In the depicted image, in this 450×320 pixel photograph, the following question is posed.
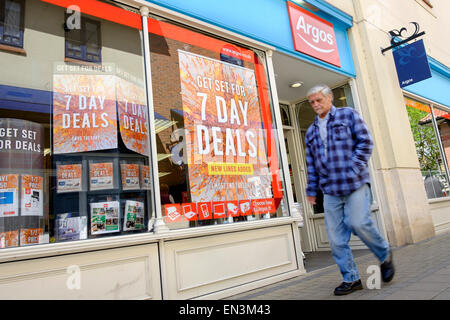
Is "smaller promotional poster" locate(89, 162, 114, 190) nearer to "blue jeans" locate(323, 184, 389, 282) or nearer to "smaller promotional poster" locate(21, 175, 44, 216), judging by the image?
"smaller promotional poster" locate(21, 175, 44, 216)

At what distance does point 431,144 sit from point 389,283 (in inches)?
241

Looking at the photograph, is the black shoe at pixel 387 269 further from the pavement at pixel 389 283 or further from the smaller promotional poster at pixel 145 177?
the smaller promotional poster at pixel 145 177

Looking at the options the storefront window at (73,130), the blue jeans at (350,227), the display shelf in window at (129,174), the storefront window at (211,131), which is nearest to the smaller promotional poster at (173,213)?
the storefront window at (211,131)

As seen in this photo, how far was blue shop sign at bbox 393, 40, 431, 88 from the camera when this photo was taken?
666 centimetres

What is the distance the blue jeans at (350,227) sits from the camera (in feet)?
9.21

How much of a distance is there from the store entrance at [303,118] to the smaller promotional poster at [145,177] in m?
3.11

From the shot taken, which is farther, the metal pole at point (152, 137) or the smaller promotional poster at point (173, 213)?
the smaller promotional poster at point (173, 213)

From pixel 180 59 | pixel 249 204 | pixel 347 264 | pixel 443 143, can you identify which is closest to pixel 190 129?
pixel 180 59

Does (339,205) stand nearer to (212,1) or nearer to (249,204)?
(249,204)

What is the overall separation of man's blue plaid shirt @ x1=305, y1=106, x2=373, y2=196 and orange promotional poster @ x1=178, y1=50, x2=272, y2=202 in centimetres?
120

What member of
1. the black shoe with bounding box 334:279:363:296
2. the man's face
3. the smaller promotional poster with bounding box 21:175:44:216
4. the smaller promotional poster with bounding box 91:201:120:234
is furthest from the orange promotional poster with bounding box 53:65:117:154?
the black shoe with bounding box 334:279:363:296

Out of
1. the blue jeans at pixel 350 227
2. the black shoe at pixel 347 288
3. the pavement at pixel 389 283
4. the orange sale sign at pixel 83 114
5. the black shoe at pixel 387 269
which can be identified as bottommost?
the pavement at pixel 389 283

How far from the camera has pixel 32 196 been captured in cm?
317

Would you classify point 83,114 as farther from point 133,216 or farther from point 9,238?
point 9,238
